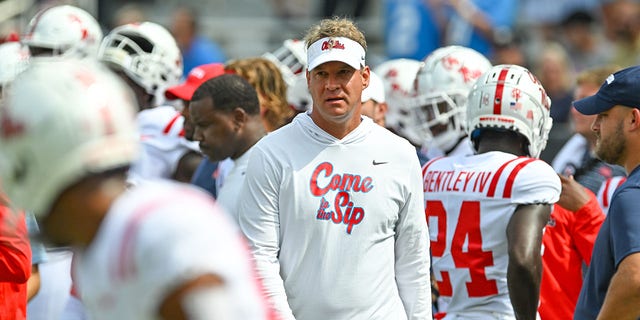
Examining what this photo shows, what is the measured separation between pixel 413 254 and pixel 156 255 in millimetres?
2711

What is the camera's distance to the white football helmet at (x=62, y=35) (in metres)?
8.32

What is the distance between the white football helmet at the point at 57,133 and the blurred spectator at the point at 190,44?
1054 cm

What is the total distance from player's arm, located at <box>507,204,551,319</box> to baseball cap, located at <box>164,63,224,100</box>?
2.55m

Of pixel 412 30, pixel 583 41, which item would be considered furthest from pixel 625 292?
pixel 583 41

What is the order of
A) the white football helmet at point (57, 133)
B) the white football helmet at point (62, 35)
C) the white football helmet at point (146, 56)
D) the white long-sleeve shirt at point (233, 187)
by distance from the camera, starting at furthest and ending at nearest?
the white football helmet at point (62, 35), the white football helmet at point (146, 56), the white long-sleeve shirt at point (233, 187), the white football helmet at point (57, 133)

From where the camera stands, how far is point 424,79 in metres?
7.19

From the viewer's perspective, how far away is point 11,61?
281 inches

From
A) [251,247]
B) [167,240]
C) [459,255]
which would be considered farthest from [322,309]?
[167,240]

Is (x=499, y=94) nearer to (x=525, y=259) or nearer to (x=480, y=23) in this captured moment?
(x=525, y=259)

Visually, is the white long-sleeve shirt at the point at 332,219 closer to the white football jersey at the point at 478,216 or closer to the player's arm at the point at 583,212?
the white football jersey at the point at 478,216

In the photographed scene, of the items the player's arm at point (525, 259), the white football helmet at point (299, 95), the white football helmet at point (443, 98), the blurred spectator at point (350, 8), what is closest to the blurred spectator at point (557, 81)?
the blurred spectator at point (350, 8)

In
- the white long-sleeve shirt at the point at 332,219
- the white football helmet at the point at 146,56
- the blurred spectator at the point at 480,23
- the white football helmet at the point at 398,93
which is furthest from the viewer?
the blurred spectator at the point at 480,23

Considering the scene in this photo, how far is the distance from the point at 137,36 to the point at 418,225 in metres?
3.70

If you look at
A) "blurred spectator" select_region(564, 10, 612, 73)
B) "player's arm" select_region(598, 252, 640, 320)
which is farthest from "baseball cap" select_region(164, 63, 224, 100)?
"blurred spectator" select_region(564, 10, 612, 73)
